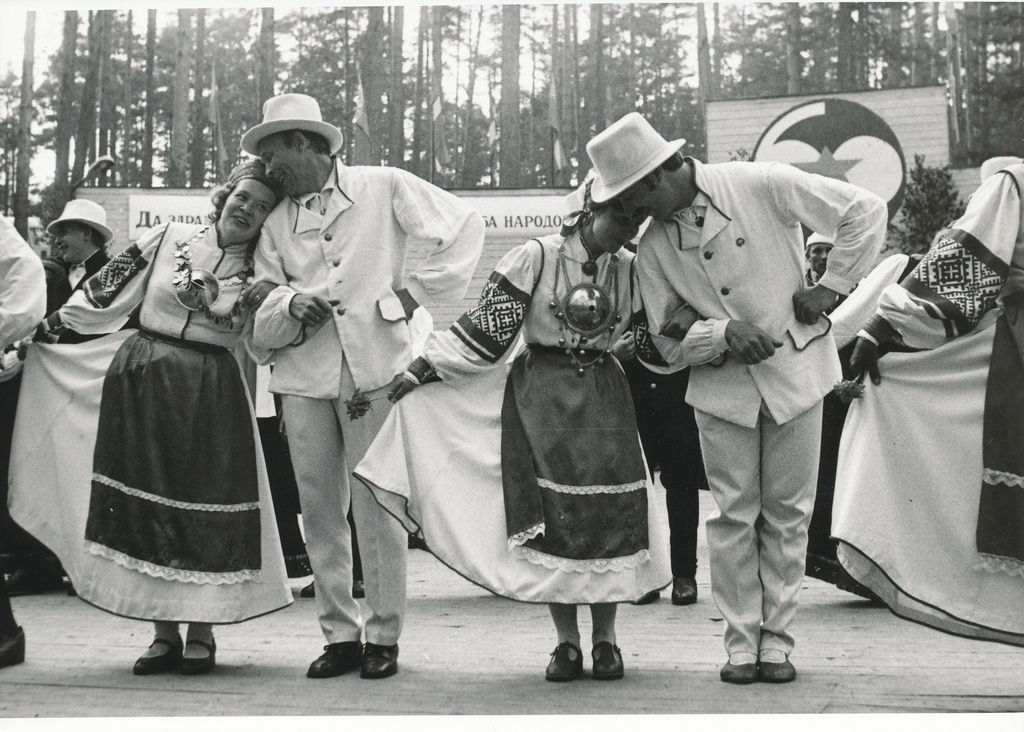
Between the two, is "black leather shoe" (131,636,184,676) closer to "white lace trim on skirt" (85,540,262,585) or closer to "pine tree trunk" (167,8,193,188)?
"white lace trim on skirt" (85,540,262,585)

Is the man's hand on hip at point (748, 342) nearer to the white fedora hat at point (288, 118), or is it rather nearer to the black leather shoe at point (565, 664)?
the black leather shoe at point (565, 664)

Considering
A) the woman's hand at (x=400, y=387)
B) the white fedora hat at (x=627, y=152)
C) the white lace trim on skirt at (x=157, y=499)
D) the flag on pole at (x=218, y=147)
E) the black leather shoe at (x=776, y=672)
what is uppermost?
the flag on pole at (x=218, y=147)

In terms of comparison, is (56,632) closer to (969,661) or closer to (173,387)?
(173,387)

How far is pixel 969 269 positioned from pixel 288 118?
215 centimetres

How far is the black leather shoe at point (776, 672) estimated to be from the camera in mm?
3295

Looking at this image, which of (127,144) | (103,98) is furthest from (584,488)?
(127,144)

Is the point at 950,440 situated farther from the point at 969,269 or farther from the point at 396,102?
the point at 396,102

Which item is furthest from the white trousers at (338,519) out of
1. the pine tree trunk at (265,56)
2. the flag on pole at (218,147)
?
the flag on pole at (218,147)

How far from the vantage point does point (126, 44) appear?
12.5 metres

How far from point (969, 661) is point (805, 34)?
575 inches

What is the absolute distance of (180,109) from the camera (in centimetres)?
1565

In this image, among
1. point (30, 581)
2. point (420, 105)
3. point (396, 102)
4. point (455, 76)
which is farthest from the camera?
point (420, 105)

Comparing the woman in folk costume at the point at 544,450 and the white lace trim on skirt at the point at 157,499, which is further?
the white lace trim on skirt at the point at 157,499

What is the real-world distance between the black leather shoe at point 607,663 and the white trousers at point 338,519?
662 mm
